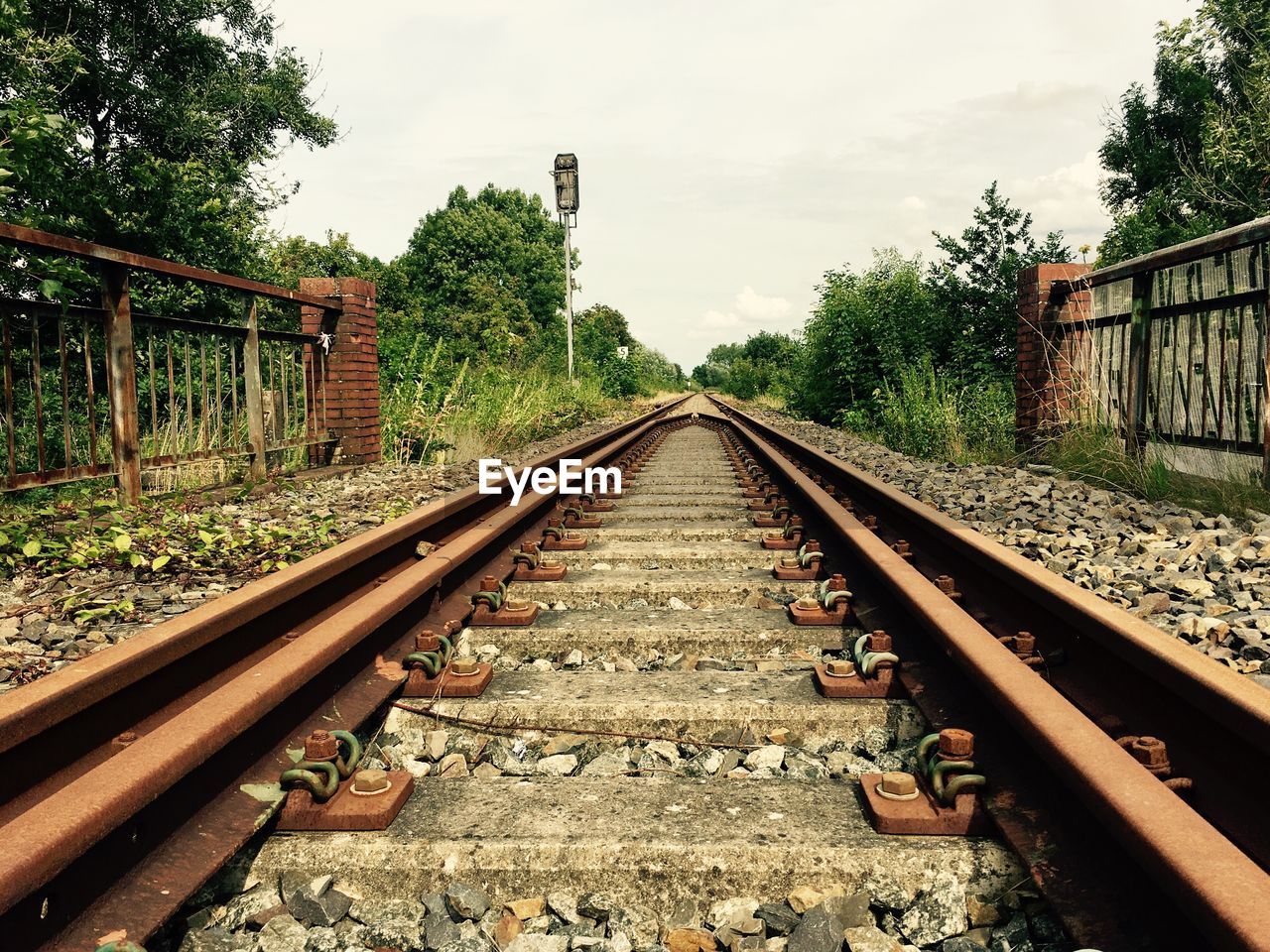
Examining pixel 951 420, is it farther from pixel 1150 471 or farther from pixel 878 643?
pixel 878 643

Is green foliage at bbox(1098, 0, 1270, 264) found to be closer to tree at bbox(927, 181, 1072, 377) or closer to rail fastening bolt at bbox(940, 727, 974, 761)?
tree at bbox(927, 181, 1072, 377)

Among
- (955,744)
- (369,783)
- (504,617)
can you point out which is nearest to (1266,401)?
(955,744)

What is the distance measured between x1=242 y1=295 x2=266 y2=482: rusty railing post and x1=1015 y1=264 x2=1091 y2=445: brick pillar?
602cm

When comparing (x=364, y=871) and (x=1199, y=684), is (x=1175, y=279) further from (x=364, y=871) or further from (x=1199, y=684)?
(x=364, y=871)

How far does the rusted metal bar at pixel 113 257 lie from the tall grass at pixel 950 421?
6316 millimetres

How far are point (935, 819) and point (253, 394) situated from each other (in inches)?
235

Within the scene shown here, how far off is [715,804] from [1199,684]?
0.88 metres

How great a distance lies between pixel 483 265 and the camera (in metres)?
58.0

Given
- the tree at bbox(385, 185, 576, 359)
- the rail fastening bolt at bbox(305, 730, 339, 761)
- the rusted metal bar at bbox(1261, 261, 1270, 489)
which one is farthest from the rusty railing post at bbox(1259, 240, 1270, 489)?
the tree at bbox(385, 185, 576, 359)

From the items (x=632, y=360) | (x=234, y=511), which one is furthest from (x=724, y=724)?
(x=632, y=360)

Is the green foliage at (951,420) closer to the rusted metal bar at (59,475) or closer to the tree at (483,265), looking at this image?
the rusted metal bar at (59,475)

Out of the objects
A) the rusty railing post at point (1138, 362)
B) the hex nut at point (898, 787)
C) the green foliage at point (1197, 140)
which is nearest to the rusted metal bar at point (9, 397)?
the hex nut at point (898, 787)

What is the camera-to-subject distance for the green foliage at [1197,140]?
78.3 feet

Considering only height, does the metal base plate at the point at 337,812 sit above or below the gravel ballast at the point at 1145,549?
below
